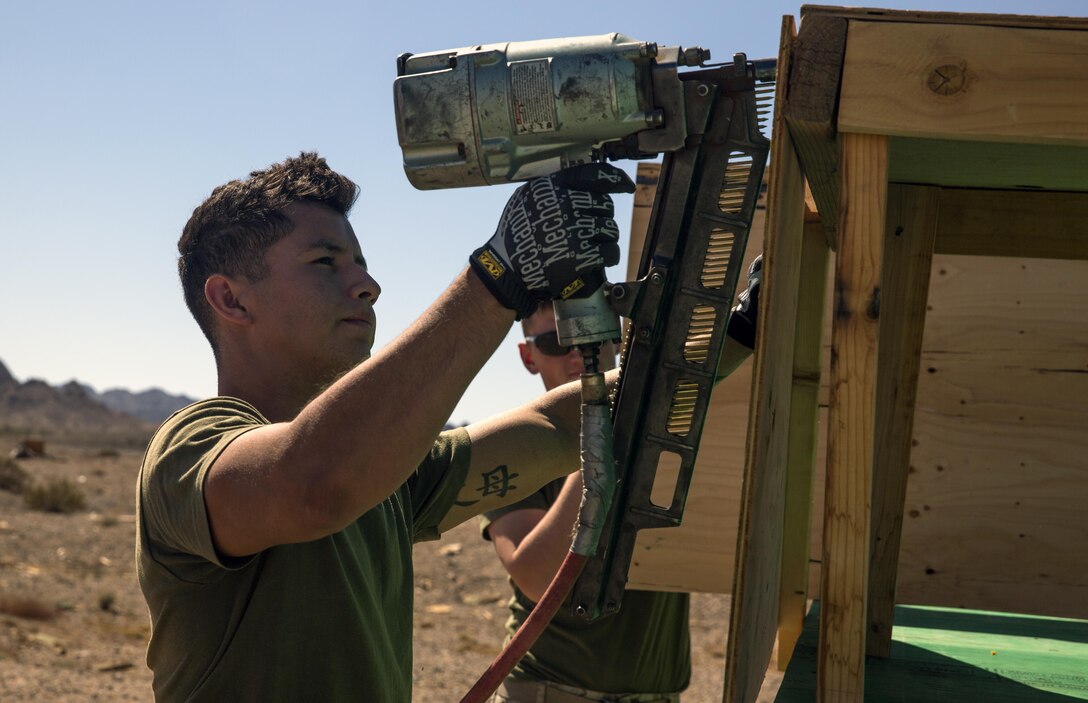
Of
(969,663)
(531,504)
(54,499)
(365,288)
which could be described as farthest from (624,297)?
(54,499)

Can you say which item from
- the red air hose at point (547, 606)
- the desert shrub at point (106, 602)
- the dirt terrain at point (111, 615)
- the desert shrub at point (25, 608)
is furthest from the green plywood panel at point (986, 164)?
the desert shrub at point (106, 602)

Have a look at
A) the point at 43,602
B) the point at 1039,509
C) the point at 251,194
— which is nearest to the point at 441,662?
the point at 43,602

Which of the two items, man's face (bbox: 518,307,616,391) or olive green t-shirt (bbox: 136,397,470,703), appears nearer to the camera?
olive green t-shirt (bbox: 136,397,470,703)

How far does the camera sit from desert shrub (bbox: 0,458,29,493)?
19023 mm

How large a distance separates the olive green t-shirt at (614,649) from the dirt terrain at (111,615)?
18.1 feet

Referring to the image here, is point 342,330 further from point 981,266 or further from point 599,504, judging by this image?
point 981,266

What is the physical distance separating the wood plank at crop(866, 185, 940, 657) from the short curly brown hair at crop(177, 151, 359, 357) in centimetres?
121

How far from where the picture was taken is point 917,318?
215cm

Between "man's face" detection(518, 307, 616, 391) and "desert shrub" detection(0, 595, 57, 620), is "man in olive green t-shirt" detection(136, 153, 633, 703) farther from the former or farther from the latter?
"desert shrub" detection(0, 595, 57, 620)

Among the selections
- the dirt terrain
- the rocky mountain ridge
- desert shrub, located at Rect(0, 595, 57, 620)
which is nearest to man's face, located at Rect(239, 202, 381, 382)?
the dirt terrain

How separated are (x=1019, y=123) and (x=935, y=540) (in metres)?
2.07

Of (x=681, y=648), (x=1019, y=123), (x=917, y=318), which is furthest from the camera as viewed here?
(x=681, y=648)

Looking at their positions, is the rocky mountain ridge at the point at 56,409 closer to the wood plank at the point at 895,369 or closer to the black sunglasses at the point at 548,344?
the black sunglasses at the point at 548,344

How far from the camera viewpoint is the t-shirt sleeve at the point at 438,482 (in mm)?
2361
